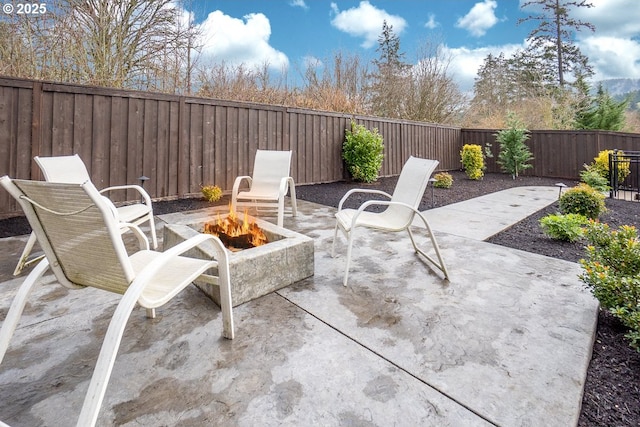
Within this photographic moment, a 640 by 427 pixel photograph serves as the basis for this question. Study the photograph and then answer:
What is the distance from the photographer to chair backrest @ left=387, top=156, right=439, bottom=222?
236 cm

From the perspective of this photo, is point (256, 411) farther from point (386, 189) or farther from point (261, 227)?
point (386, 189)

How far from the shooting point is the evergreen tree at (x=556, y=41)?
1606 centimetres

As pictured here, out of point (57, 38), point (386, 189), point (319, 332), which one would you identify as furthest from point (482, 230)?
point (57, 38)

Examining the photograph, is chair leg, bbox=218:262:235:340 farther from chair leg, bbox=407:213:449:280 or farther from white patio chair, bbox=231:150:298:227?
white patio chair, bbox=231:150:298:227

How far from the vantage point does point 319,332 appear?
163cm

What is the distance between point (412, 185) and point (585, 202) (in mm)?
2785

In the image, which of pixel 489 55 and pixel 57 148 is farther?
pixel 489 55

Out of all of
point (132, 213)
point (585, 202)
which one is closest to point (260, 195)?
point (132, 213)

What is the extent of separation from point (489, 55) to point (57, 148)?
68.2 ft

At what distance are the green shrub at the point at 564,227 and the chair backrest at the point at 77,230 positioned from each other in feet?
11.8

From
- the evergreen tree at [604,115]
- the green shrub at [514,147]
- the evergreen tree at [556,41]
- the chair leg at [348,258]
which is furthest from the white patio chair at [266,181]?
the evergreen tree at [556,41]

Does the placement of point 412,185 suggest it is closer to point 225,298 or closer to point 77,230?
point 225,298

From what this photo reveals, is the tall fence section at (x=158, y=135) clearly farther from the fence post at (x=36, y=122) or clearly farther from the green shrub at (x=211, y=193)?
the green shrub at (x=211, y=193)

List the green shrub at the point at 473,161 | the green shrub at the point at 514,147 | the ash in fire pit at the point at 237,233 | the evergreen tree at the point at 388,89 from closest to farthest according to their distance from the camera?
1. the ash in fire pit at the point at 237,233
2. the green shrub at the point at 473,161
3. the green shrub at the point at 514,147
4. the evergreen tree at the point at 388,89
